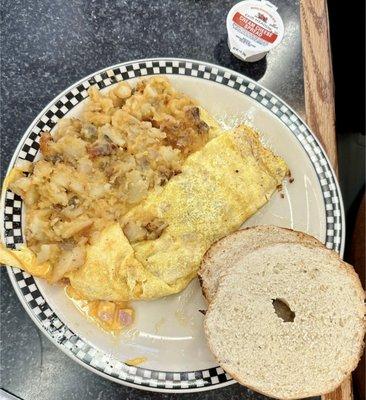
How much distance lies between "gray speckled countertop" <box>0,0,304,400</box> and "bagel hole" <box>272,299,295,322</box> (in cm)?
48

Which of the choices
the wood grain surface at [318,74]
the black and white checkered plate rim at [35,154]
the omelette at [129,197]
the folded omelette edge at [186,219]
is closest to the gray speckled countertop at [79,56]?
the wood grain surface at [318,74]

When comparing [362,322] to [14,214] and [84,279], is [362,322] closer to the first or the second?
[84,279]

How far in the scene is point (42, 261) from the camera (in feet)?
8.54

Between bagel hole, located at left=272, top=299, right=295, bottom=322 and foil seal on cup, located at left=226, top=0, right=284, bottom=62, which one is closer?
bagel hole, located at left=272, top=299, right=295, bottom=322

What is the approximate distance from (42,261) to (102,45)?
1.19 metres

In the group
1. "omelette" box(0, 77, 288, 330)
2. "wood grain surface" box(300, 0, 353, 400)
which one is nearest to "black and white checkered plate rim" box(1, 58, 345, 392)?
"omelette" box(0, 77, 288, 330)

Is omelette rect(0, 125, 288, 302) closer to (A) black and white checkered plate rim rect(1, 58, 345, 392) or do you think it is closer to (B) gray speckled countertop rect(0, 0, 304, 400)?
(A) black and white checkered plate rim rect(1, 58, 345, 392)

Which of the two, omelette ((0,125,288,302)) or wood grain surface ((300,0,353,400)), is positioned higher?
wood grain surface ((300,0,353,400))

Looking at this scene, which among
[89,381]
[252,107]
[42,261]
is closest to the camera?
[42,261]

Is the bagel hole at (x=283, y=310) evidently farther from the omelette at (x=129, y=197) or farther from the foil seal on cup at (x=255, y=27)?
the foil seal on cup at (x=255, y=27)

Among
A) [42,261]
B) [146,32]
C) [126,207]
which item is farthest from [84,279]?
[146,32]

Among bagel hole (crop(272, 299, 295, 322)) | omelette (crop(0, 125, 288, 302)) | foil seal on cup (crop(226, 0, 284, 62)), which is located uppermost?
foil seal on cup (crop(226, 0, 284, 62))

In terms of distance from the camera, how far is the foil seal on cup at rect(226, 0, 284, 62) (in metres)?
2.98

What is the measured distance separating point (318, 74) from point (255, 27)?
485 millimetres
